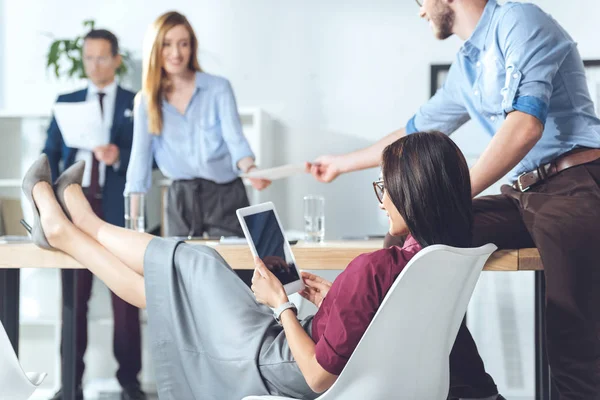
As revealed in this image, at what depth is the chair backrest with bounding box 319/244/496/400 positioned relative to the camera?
4.62 feet

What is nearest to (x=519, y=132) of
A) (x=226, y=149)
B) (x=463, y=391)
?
(x=463, y=391)

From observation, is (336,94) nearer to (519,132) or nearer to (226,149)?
(226,149)

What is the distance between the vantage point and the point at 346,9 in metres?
4.26

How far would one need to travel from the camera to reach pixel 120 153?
3.71 meters

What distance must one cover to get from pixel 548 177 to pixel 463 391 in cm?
60

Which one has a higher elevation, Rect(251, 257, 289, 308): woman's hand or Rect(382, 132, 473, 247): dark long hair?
Rect(382, 132, 473, 247): dark long hair

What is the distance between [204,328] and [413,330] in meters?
0.59

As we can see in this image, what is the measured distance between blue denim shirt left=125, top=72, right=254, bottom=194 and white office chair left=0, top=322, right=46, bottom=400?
A: 1.62 metres

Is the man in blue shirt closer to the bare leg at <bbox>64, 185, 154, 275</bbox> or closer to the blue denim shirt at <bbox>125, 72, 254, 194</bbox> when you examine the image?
the bare leg at <bbox>64, 185, 154, 275</bbox>

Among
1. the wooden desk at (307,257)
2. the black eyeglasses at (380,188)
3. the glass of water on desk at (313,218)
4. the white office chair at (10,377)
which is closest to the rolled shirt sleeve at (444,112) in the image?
the glass of water on desk at (313,218)

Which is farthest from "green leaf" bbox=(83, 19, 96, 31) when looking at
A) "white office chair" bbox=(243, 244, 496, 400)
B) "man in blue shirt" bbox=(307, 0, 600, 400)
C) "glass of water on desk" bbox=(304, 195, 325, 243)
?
"white office chair" bbox=(243, 244, 496, 400)

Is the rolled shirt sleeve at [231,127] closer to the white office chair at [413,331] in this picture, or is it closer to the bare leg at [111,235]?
the bare leg at [111,235]

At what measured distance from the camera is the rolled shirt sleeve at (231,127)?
327 cm

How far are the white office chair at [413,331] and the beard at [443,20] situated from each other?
0.97 meters
